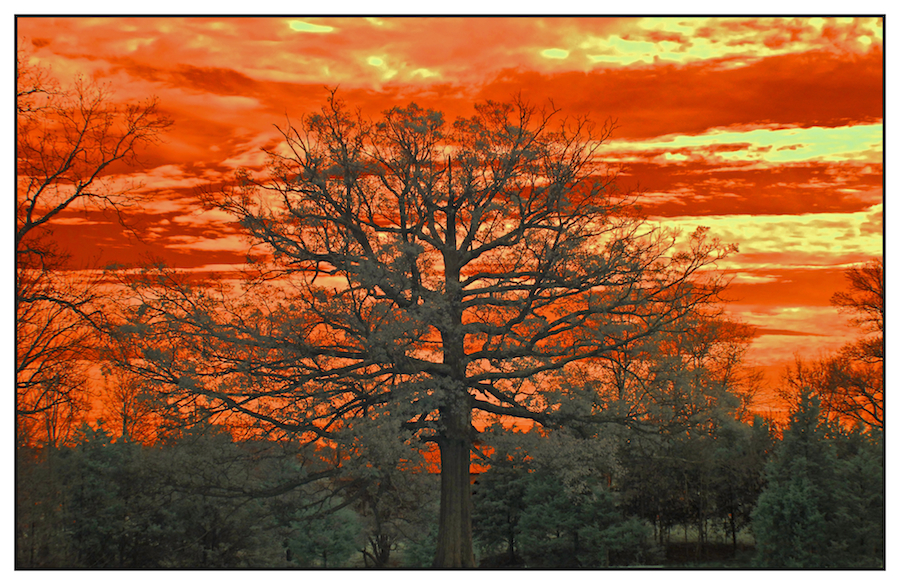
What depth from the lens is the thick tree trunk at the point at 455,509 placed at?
20484 millimetres

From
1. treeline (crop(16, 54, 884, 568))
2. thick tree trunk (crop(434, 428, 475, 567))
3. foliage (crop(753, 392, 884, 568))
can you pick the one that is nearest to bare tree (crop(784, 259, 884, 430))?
foliage (crop(753, 392, 884, 568))

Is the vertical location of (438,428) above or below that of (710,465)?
above

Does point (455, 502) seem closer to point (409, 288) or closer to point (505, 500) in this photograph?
point (409, 288)

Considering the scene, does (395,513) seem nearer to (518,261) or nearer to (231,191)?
(518,261)

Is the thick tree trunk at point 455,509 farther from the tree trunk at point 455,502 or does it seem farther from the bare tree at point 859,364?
the bare tree at point 859,364

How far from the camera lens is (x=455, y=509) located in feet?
68.4

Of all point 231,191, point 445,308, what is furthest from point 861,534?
point 231,191

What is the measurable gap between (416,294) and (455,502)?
647 cm

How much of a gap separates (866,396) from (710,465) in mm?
9161

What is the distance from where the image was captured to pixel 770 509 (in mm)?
24219

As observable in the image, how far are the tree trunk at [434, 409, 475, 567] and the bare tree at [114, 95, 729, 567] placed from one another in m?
0.04

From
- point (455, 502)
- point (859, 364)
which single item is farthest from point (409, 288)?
point (859, 364)

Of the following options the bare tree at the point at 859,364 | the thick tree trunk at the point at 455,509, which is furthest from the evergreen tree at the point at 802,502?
the thick tree trunk at the point at 455,509

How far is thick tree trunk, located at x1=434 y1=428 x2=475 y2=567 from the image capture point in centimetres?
2048
